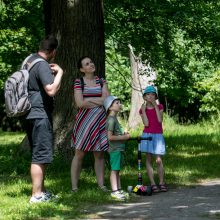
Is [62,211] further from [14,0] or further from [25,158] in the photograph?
[14,0]

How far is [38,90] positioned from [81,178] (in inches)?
90.6

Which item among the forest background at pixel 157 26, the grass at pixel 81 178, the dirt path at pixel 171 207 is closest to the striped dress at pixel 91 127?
the grass at pixel 81 178

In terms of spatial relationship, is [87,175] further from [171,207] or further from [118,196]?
[171,207]

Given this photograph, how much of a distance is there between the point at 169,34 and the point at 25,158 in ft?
17.5

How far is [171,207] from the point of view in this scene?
7793 mm

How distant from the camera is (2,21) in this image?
58.3 ft

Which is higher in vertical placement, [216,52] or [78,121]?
[216,52]

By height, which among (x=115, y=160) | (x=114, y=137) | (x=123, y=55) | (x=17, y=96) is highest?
(x=123, y=55)

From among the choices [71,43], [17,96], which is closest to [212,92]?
[71,43]

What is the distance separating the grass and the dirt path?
10.1 inches

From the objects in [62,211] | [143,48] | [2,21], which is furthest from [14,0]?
[62,211]

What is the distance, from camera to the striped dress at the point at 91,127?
9.01 metres

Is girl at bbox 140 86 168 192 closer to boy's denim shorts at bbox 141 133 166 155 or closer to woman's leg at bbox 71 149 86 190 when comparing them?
boy's denim shorts at bbox 141 133 166 155

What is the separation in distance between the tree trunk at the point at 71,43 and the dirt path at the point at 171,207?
2879 mm
